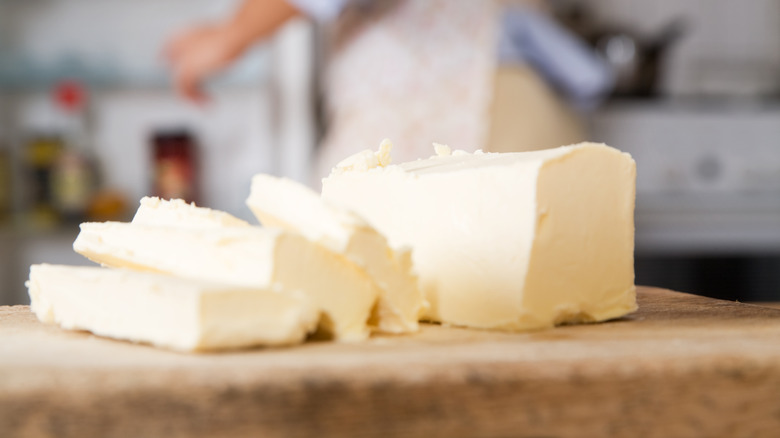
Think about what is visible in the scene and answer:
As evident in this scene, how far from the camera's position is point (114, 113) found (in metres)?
2.43

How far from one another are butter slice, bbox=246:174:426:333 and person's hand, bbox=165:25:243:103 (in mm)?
1261

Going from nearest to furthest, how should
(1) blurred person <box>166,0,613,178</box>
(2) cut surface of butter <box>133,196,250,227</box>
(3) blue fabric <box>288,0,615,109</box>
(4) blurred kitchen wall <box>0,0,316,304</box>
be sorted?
(2) cut surface of butter <box>133,196,250,227</box>, (1) blurred person <box>166,0,613,178</box>, (3) blue fabric <box>288,0,615,109</box>, (4) blurred kitchen wall <box>0,0,316,304</box>

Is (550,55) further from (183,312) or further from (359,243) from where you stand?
(183,312)

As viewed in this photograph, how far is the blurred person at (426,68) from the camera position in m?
1.75

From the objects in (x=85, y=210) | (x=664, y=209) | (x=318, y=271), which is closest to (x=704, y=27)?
(x=664, y=209)

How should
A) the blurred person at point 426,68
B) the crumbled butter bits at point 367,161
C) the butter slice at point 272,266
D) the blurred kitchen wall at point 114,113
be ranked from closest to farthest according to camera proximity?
1. the butter slice at point 272,266
2. the crumbled butter bits at point 367,161
3. the blurred person at point 426,68
4. the blurred kitchen wall at point 114,113

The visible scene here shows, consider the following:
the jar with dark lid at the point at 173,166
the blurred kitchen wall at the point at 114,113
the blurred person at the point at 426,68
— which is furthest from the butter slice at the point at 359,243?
the jar with dark lid at the point at 173,166

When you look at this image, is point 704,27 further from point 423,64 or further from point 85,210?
point 85,210

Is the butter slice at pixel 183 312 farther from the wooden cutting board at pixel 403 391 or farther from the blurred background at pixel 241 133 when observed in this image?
the blurred background at pixel 241 133

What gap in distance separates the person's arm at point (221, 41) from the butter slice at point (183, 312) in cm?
126

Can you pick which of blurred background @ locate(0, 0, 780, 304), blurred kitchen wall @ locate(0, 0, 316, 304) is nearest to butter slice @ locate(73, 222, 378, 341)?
blurred background @ locate(0, 0, 780, 304)

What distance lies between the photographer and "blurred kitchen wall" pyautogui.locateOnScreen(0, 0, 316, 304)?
91.4 inches

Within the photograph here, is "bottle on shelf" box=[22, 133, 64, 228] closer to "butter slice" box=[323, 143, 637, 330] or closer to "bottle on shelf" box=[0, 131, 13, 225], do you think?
"bottle on shelf" box=[0, 131, 13, 225]

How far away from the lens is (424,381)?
46cm
